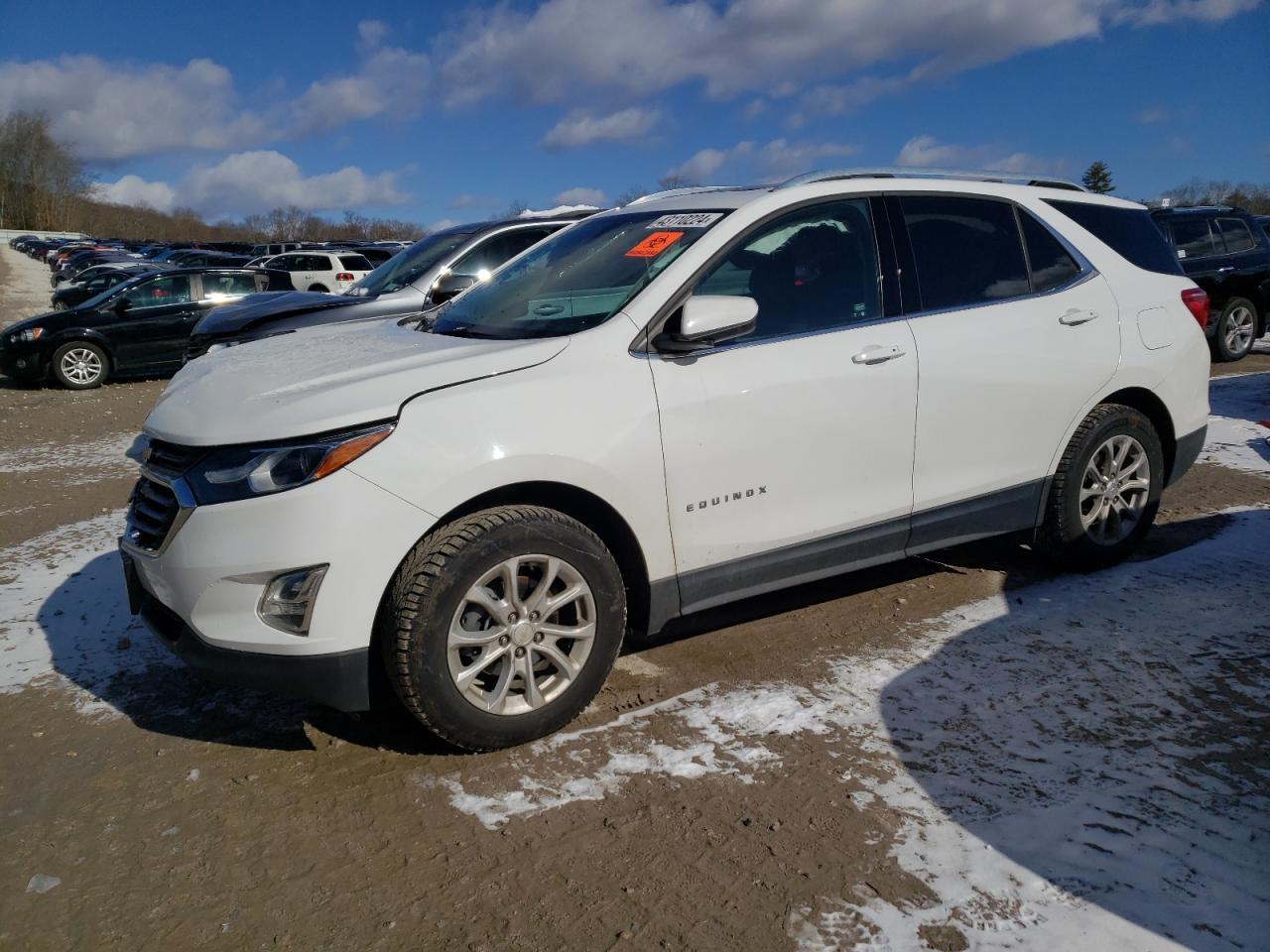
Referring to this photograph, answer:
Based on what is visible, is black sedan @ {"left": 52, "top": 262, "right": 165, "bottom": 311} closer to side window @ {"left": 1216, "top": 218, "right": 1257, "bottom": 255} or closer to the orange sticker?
the orange sticker

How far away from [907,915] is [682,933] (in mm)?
572

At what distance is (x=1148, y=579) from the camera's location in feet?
15.3


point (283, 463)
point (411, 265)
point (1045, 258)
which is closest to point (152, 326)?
point (411, 265)

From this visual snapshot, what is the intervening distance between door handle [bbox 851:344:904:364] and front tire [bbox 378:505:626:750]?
4.32 feet

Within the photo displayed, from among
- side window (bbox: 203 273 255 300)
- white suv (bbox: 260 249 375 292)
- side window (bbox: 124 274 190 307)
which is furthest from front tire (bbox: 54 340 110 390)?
white suv (bbox: 260 249 375 292)

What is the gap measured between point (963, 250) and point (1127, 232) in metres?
1.21

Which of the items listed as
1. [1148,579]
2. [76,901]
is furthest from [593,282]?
[1148,579]

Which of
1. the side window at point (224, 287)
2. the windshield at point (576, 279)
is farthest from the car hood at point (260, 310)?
the side window at point (224, 287)

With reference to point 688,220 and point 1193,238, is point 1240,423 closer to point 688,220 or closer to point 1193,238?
point 1193,238

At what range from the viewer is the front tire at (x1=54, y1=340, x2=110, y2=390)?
1333cm

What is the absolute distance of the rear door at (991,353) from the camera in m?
4.00

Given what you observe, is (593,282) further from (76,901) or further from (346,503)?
(76,901)

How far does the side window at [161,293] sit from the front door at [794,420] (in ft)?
42.4

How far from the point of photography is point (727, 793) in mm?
2951
